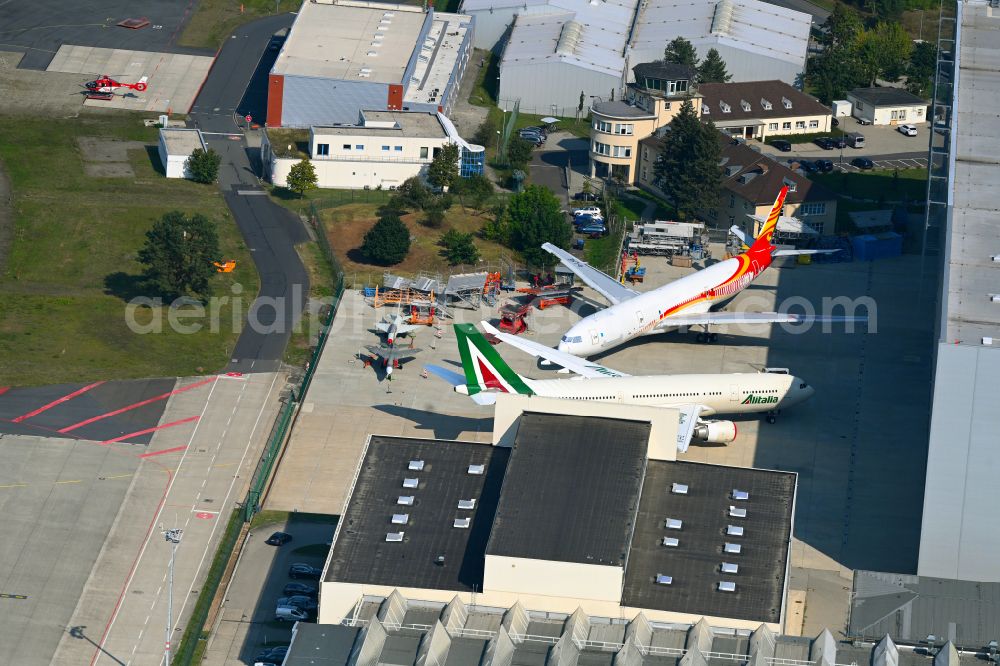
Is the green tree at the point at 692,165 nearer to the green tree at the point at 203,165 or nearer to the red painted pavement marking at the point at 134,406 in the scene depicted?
the green tree at the point at 203,165

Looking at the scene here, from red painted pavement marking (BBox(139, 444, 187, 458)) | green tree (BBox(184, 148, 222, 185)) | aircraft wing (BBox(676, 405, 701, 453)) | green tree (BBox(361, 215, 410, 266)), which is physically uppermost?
aircraft wing (BBox(676, 405, 701, 453))

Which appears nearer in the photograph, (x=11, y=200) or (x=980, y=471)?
(x=980, y=471)

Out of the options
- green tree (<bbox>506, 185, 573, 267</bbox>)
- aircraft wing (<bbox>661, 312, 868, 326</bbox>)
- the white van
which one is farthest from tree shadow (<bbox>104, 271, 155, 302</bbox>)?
the white van

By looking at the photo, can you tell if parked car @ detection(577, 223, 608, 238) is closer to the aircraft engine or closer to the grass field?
the grass field

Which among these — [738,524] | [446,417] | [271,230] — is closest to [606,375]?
[446,417]

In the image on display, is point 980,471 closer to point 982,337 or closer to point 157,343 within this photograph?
point 982,337

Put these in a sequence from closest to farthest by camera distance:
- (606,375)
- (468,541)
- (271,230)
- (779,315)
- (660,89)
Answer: (468,541) < (606,375) < (779,315) < (271,230) < (660,89)

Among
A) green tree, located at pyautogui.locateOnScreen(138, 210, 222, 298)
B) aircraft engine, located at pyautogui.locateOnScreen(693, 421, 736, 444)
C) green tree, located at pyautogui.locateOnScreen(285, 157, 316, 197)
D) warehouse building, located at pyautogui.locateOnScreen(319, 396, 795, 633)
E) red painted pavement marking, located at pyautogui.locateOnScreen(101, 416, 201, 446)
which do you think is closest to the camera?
warehouse building, located at pyautogui.locateOnScreen(319, 396, 795, 633)
